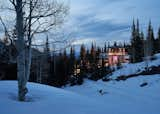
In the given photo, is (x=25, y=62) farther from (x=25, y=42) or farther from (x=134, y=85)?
(x=134, y=85)

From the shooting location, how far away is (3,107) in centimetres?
1168

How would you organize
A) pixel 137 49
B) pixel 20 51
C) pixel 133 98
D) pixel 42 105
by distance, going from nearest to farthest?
pixel 42 105, pixel 20 51, pixel 133 98, pixel 137 49

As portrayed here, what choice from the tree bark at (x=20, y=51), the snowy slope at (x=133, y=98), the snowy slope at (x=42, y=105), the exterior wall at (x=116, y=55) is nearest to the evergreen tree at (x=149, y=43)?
the exterior wall at (x=116, y=55)

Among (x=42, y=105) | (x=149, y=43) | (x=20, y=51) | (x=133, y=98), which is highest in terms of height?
(x=20, y=51)

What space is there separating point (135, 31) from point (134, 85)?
48.0m

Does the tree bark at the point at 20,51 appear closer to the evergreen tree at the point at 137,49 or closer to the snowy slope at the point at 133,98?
the snowy slope at the point at 133,98

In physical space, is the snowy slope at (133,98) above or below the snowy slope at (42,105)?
below

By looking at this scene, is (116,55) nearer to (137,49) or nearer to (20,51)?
(137,49)

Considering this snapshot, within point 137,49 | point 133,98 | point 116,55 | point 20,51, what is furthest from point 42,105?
point 116,55

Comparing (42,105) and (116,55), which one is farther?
(116,55)

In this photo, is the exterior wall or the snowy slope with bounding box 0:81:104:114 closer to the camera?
the snowy slope with bounding box 0:81:104:114

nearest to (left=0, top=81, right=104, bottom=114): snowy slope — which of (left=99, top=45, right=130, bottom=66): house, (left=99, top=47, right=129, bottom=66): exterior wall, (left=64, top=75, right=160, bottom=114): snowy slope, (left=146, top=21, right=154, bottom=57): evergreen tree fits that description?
(left=64, top=75, right=160, bottom=114): snowy slope

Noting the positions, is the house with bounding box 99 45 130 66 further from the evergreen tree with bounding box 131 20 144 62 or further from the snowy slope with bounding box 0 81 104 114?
the snowy slope with bounding box 0 81 104 114

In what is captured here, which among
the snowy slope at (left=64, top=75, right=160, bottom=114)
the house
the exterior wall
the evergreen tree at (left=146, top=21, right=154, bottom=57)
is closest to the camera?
the snowy slope at (left=64, top=75, right=160, bottom=114)
